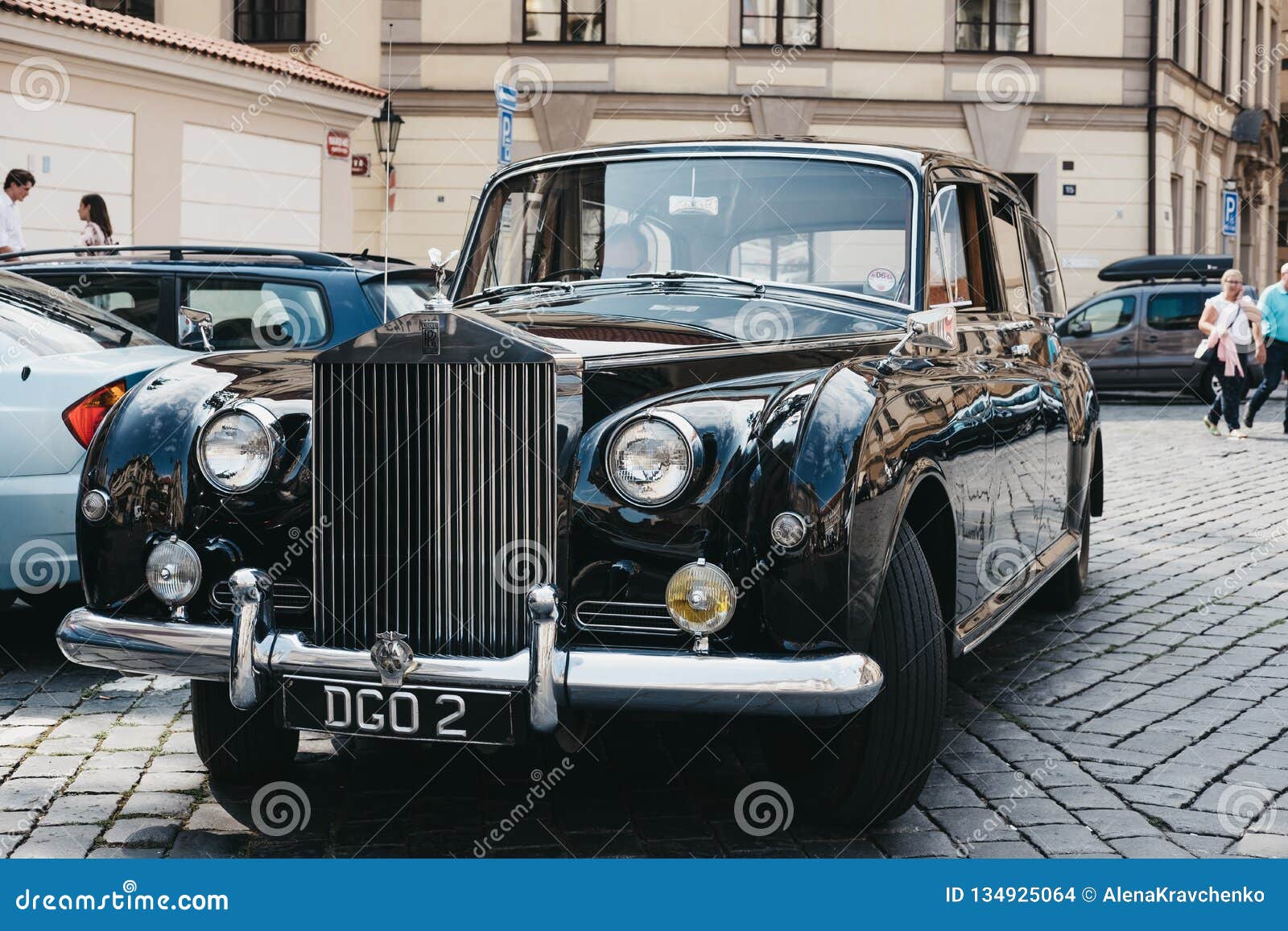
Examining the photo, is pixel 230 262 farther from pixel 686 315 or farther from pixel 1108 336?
pixel 1108 336

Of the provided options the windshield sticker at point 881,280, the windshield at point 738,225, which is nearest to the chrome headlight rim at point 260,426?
the windshield at point 738,225

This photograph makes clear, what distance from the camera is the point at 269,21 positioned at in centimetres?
2638

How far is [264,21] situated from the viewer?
26375 millimetres

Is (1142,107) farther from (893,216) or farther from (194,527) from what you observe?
(194,527)

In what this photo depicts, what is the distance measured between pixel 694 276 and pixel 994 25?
23723 millimetres

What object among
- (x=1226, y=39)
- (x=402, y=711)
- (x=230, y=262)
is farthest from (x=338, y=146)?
(x=1226, y=39)

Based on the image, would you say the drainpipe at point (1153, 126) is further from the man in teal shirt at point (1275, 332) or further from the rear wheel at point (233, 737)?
the rear wheel at point (233, 737)

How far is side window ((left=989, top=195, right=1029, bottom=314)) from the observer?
611 centimetres

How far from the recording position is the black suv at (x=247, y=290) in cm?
775

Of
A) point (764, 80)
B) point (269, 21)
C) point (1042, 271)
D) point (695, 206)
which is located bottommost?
point (1042, 271)

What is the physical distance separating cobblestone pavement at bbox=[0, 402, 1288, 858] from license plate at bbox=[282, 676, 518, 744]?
1.44 feet

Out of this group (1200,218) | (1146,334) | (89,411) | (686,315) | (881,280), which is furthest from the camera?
(1200,218)

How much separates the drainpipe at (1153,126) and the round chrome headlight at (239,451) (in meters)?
25.5

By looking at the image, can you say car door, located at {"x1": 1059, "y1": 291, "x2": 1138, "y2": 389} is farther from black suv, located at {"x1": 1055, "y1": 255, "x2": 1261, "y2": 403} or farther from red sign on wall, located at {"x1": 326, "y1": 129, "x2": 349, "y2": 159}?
red sign on wall, located at {"x1": 326, "y1": 129, "x2": 349, "y2": 159}
